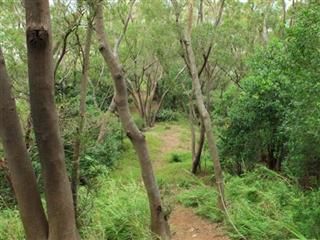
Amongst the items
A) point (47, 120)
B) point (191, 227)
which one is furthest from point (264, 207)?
point (47, 120)

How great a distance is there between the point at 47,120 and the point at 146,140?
827cm

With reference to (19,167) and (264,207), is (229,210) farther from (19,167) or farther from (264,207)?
(19,167)

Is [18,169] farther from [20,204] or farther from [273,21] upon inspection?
[273,21]

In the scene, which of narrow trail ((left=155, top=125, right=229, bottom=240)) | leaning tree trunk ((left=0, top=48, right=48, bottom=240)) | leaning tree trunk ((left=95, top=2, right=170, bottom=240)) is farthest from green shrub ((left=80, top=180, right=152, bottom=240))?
leaning tree trunk ((left=0, top=48, right=48, bottom=240))

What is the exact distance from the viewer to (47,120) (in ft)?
10.7

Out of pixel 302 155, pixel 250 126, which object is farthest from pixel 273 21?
pixel 302 155

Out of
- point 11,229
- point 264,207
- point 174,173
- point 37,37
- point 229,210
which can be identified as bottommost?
point 174,173

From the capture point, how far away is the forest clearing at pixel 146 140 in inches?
137

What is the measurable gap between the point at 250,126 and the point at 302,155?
491 centimetres

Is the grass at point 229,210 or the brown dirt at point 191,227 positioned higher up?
the grass at point 229,210

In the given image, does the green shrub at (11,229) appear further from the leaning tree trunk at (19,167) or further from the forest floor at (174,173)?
the forest floor at (174,173)

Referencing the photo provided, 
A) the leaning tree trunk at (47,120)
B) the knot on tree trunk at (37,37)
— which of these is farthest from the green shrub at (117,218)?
the knot on tree trunk at (37,37)

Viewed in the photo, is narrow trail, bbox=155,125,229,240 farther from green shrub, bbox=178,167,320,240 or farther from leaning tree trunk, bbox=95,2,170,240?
leaning tree trunk, bbox=95,2,170,240

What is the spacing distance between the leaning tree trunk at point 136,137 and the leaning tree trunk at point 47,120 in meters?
2.90
